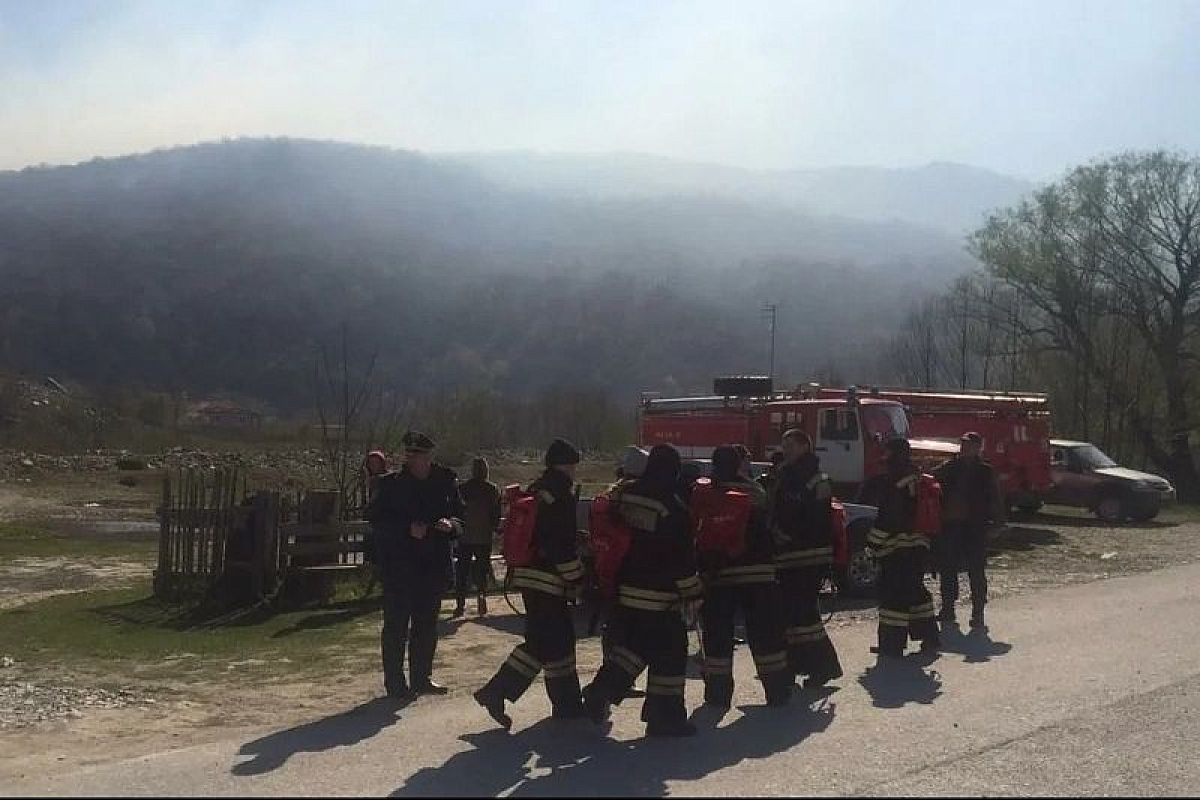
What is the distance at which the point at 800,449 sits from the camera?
334 inches

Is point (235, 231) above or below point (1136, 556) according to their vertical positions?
above

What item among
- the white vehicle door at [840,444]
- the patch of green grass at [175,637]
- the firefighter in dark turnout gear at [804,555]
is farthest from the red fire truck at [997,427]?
the firefighter in dark turnout gear at [804,555]

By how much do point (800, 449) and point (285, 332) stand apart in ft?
445

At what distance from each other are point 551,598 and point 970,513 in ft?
19.2

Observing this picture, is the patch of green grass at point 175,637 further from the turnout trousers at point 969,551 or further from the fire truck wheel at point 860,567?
the turnout trousers at point 969,551

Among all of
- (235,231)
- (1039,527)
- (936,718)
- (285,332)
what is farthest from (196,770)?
(235,231)

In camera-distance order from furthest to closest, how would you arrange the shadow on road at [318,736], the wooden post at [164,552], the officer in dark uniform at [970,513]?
the wooden post at [164,552] < the officer in dark uniform at [970,513] < the shadow on road at [318,736]

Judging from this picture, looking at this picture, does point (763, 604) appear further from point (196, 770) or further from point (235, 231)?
point (235, 231)

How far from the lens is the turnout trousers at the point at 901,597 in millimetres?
9578

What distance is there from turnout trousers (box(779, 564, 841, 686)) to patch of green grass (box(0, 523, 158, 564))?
15.7m

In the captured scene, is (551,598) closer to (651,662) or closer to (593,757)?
(651,662)

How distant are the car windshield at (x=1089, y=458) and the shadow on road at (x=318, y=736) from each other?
23349mm

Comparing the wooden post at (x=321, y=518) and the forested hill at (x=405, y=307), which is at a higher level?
the forested hill at (x=405, y=307)

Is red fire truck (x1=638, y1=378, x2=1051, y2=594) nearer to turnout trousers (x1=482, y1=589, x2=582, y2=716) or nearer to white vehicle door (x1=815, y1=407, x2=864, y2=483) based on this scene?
white vehicle door (x1=815, y1=407, x2=864, y2=483)
